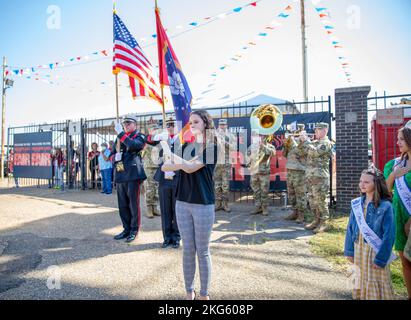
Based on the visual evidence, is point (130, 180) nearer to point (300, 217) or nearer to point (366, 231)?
point (366, 231)

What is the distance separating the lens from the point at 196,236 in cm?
259

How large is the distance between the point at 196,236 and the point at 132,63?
139 inches

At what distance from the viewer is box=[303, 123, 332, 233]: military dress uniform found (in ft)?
17.6

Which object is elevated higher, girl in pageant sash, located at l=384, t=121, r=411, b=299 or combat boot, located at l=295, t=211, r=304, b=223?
girl in pageant sash, located at l=384, t=121, r=411, b=299

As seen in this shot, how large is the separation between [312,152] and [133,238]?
3.77 meters

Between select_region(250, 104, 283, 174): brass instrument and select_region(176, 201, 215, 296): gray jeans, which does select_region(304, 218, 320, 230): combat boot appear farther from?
select_region(176, 201, 215, 296): gray jeans

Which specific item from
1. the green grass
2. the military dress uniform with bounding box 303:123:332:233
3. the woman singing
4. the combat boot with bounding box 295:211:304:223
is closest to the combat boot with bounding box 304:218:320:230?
the military dress uniform with bounding box 303:123:332:233

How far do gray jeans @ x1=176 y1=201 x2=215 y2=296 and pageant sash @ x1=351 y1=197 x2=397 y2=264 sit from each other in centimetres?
142

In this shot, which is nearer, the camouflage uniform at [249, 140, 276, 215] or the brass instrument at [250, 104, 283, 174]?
the brass instrument at [250, 104, 283, 174]

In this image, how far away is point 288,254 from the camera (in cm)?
418

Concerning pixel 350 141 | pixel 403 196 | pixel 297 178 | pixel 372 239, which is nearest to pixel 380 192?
pixel 403 196

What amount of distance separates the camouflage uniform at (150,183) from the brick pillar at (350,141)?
15.4 feet
